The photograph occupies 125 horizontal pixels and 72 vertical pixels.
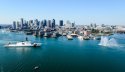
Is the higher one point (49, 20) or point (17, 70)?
point (49, 20)

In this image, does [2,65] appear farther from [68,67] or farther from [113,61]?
[113,61]

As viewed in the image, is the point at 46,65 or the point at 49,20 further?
the point at 49,20

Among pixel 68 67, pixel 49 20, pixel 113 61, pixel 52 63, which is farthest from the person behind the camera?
pixel 49 20

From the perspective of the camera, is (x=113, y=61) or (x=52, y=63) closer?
(x=52, y=63)

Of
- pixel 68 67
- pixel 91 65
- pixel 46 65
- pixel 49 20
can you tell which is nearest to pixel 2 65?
pixel 46 65

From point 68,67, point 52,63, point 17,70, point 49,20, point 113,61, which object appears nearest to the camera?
point 17,70

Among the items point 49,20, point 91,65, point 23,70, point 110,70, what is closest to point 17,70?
point 23,70

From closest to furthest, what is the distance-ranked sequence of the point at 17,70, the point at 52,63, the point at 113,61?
the point at 17,70 → the point at 52,63 → the point at 113,61

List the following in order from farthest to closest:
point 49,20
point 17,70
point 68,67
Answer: point 49,20 → point 68,67 → point 17,70

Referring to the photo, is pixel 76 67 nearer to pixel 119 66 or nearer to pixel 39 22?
pixel 119 66
